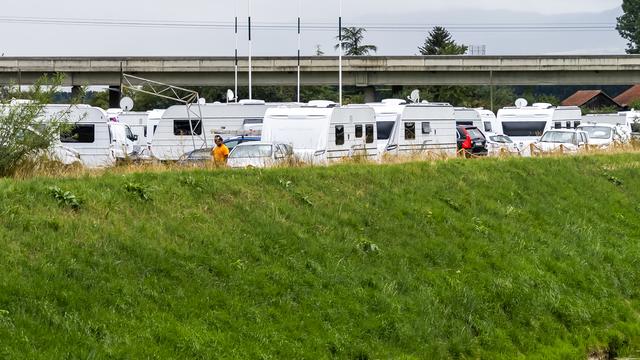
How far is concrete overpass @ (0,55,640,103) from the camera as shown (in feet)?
239

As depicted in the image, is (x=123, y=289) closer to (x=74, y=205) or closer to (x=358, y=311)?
(x=74, y=205)

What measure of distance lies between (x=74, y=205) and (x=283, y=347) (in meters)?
3.43

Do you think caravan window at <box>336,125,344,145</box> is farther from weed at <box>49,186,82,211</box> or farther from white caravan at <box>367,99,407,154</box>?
weed at <box>49,186,82,211</box>

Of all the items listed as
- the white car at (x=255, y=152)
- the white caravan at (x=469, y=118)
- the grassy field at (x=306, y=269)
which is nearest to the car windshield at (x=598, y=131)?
the white caravan at (x=469, y=118)

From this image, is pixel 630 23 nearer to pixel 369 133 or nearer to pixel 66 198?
pixel 369 133

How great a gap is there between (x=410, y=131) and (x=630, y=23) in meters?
117

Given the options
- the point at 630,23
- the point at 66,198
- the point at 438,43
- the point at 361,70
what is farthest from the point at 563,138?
the point at 630,23

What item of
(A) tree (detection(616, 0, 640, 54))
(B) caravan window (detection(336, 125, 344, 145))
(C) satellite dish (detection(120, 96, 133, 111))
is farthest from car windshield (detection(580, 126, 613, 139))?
(A) tree (detection(616, 0, 640, 54))

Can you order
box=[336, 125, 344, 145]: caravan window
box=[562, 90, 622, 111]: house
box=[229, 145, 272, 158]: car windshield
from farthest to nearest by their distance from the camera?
box=[562, 90, 622, 111]: house < box=[336, 125, 344, 145]: caravan window < box=[229, 145, 272, 158]: car windshield

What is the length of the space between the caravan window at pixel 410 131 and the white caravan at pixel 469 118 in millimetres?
9647

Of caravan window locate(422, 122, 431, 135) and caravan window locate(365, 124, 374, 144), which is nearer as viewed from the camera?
caravan window locate(365, 124, 374, 144)

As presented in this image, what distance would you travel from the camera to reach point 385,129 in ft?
117

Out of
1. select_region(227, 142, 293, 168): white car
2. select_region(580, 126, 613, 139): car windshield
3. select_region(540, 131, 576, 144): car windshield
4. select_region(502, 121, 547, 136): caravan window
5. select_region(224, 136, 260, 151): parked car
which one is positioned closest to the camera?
select_region(227, 142, 293, 168): white car

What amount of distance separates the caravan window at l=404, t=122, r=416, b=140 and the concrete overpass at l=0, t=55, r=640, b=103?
37867 mm
